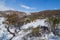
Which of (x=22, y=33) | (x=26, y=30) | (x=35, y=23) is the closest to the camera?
(x=22, y=33)

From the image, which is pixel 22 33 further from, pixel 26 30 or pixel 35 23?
Result: pixel 35 23

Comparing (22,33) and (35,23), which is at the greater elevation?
(35,23)

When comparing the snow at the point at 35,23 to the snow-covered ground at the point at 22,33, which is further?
the snow at the point at 35,23

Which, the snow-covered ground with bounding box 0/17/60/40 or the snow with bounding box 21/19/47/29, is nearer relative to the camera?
the snow-covered ground with bounding box 0/17/60/40

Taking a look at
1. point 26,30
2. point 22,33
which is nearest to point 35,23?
point 26,30

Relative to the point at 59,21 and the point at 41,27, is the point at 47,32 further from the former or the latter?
the point at 59,21

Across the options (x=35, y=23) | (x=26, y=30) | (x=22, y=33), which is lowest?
(x=22, y=33)

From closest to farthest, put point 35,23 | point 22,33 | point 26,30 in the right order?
point 22,33
point 26,30
point 35,23

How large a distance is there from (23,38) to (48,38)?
4.12 feet

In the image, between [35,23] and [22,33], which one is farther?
[35,23]

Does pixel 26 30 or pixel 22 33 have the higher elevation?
pixel 26 30

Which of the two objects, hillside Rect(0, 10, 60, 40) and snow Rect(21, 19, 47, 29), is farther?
snow Rect(21, 19, 47, 29)

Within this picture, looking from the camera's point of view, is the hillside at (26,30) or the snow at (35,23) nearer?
the hillside at (26,30)

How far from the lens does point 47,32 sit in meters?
7.84
